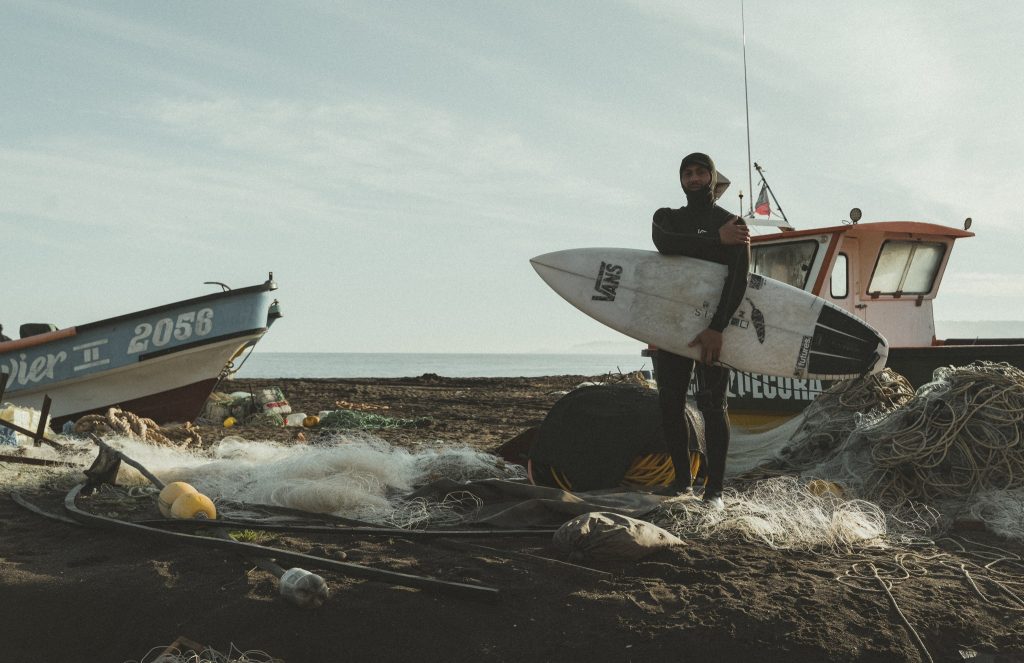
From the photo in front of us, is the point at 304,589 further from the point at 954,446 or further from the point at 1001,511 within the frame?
the point at 954,446

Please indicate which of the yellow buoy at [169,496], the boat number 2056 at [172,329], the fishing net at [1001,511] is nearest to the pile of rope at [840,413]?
the fishing net at [1001,511]

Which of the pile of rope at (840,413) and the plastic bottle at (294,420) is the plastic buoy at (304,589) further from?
the plastic bottle at (294,420)

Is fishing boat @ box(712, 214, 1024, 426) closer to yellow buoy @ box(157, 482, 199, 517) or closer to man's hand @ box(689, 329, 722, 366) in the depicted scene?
man's hand @ box(689, 329, 722, 366)

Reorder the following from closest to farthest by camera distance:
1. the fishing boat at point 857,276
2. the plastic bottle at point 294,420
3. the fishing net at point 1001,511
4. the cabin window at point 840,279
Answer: the fishing net at point 1001,511 → the fishing boat at point 857,276 → the cabin window at point 840,279 → the plastic bottle at point 294,420

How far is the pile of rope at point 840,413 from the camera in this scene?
584 centimetres

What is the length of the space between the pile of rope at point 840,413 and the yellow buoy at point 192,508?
13.1 ft

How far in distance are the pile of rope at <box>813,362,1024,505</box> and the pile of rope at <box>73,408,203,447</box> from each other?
6.10 m

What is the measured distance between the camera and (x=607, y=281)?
218 inches

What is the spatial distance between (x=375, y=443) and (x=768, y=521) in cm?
358

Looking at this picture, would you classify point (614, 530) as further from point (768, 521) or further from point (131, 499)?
point (131, 499)

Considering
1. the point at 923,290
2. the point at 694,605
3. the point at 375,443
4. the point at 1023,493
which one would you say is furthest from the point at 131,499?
the point at 923,290

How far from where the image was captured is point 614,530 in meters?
3.50

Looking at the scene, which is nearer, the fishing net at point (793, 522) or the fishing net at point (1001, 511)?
the fishing net at point (793, 522)

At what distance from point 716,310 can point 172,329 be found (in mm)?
7795
